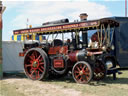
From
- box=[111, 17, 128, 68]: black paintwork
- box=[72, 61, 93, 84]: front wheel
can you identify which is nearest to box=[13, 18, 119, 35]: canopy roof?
box=[72, 61, 93, 84]: front wheel

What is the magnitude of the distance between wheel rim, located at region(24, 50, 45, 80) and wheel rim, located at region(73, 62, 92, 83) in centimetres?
138

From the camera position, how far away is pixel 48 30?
26.8ft

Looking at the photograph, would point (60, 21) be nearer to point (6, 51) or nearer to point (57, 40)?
point (57, 40)

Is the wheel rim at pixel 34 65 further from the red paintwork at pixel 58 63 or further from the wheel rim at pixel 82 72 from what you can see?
the wheel rim at pixel 82 72

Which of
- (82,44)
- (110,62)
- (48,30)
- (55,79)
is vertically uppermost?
(48,30)

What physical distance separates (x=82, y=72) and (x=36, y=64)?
209cm

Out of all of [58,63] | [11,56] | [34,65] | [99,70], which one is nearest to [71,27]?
[58,63]

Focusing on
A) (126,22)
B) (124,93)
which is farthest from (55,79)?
(126,22)

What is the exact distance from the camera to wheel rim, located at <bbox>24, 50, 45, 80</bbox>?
27.0 feet

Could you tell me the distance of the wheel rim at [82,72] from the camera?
275 inches

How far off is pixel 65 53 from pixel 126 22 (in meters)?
5.00

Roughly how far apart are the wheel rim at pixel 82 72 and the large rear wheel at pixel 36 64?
122 cm

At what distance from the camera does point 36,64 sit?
8297 millimetres

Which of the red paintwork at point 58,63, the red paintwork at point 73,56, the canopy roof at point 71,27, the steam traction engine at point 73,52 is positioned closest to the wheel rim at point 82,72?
the steam traction engine at point 73,52
